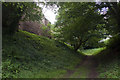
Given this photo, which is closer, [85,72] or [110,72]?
[110,72]

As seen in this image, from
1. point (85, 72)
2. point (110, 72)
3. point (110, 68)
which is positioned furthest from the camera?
point (85, 72)

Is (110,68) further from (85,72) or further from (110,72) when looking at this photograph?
(85,72)

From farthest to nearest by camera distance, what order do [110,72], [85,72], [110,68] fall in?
[85,72]
[110,68]
[110,72]

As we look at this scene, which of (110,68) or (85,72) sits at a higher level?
(110,68)

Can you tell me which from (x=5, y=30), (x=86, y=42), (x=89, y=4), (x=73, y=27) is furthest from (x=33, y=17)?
(x=86, y=42)

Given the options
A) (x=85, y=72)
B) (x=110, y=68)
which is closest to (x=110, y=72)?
(x=110, y=68)

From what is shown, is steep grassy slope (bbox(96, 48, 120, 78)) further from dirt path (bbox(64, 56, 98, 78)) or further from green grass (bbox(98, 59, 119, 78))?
dirt path (bbox(64, 56, 98, 78))

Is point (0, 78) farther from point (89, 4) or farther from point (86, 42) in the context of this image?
point (86, 42)

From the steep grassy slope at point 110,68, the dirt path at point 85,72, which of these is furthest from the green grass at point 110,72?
the dirt path at point 85,72

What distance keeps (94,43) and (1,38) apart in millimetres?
20412

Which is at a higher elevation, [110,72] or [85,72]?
[110,72]

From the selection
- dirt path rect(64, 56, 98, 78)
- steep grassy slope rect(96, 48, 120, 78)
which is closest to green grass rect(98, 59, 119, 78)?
steep grassy slope rect(96, 48, 120, 78)

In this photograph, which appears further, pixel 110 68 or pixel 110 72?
pixel 110 68

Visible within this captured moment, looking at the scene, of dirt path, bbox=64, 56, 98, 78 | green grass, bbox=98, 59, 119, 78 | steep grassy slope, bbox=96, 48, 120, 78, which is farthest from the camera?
dirt path, bbox=64, 56, 98, 78
